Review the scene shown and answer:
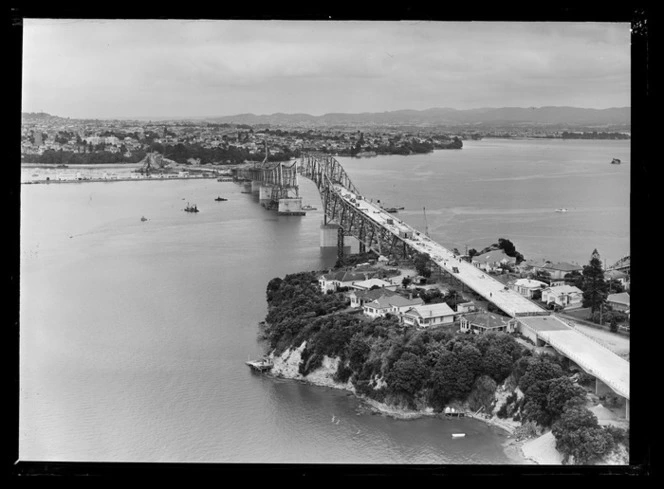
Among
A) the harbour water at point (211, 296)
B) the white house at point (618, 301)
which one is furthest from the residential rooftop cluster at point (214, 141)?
the white house at point (618, 301)

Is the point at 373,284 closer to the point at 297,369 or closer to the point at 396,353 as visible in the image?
the point at 297,369

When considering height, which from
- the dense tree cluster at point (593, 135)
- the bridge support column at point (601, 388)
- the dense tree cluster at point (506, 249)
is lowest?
A: the bridge support column at point (601, 388)

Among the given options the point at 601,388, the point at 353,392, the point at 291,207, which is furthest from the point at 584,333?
the point at 291,207

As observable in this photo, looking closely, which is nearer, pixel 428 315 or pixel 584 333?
pixel 584 333

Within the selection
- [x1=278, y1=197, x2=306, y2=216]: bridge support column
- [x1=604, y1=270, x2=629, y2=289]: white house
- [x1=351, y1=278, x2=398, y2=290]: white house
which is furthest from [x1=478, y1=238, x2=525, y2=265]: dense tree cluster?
[x1=278, y1=197, x2=306, y2=216]: bridge support column

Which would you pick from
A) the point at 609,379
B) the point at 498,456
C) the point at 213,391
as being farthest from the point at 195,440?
the point at 609,379

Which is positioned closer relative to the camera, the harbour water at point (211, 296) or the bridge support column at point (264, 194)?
the harbour water at point (211, 296)

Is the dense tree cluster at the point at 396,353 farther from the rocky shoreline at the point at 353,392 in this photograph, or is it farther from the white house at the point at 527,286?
the white house at the point at 527,286

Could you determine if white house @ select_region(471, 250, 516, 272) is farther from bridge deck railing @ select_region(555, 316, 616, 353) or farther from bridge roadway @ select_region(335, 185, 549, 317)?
bridge deck railing @ select_region(555, 316, 616, 353)
